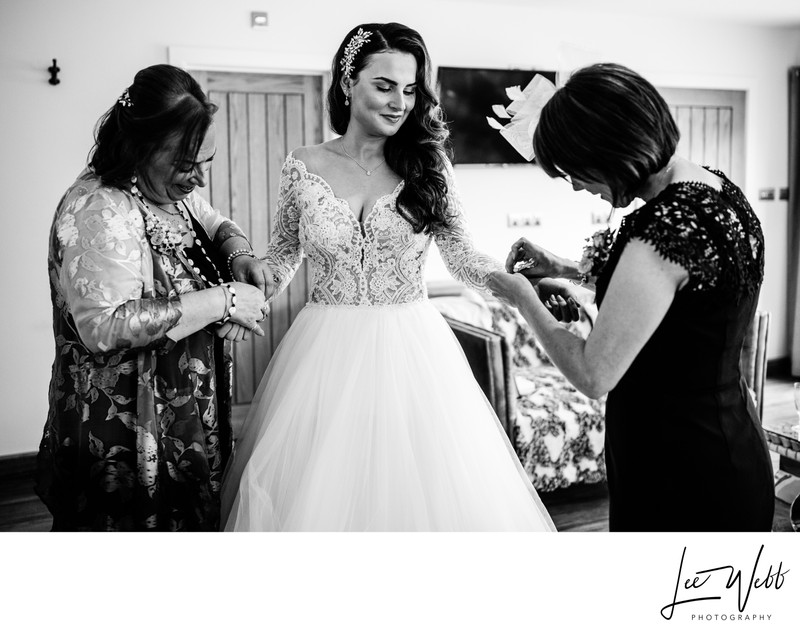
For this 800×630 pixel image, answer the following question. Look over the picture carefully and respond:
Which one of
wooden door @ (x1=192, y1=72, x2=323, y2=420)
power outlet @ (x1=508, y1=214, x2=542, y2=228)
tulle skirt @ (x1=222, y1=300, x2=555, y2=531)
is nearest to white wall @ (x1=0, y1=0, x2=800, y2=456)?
wooden door @ (x1=192, y1=72, x2=323, y2=420)

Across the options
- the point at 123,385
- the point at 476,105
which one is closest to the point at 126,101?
the point at 123,385

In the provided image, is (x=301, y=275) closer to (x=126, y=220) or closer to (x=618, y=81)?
(x=126, y=220)

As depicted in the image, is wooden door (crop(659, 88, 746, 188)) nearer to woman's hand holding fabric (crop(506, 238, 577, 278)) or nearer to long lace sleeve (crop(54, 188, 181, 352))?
woman's hand holding fabric (crop(506, 238, 577, 278))

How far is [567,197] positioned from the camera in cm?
444

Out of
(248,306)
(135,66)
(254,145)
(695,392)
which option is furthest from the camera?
(254,145)

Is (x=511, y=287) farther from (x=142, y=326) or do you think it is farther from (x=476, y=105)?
(x=476, y=105)

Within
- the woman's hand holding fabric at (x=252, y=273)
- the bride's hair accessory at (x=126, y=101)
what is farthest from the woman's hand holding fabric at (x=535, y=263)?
the bride's hair accessory at (x=126, y=101)

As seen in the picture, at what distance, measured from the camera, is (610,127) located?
104 centimetres

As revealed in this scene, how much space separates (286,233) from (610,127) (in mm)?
917

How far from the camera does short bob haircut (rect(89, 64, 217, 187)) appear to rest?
122 centimetres

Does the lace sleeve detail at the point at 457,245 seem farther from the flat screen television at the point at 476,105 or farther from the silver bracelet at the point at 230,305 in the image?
the flat screen television at the point at 476,105

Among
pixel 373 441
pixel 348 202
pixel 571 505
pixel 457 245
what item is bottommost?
pixel 571 505

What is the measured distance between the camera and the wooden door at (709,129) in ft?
10.6

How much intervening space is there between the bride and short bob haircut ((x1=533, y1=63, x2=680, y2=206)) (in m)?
0.43
